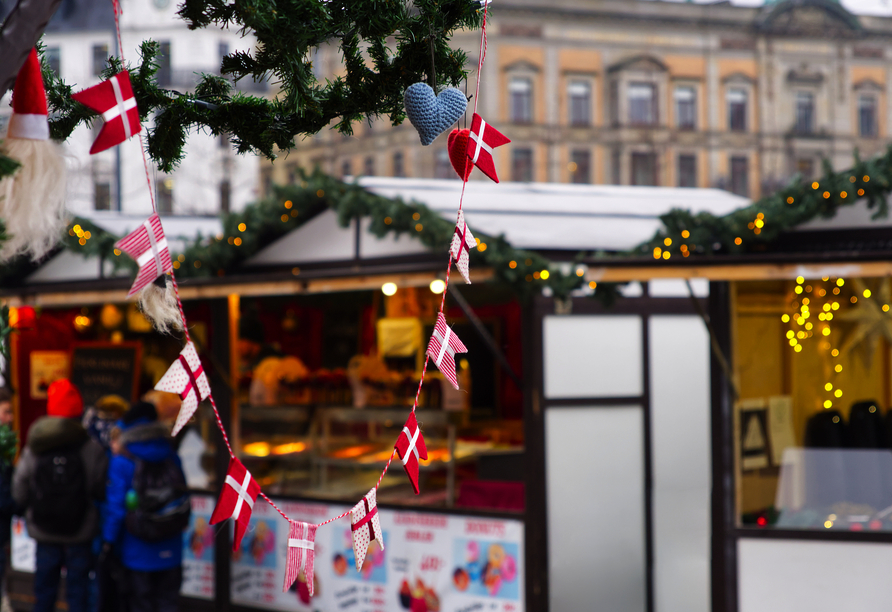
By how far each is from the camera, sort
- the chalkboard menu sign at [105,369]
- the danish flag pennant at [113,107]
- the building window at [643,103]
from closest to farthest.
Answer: the danish flag pennant at [113,107] < the chalkboard menu sign at [105,369] < the building window at [643,103]

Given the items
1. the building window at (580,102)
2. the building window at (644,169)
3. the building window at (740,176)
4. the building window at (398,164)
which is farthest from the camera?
the building window at (740,176)

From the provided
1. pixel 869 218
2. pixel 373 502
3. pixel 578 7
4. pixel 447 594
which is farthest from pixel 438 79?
pixel 578 7

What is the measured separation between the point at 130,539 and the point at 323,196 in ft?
9.37

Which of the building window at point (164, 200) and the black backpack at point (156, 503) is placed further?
the building window at point (164, 200)

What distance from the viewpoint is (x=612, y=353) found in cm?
704

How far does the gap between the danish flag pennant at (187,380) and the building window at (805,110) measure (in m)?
48.6

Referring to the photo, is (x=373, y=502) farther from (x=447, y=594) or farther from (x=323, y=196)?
(x=323, y=196)

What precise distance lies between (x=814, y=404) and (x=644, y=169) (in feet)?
134

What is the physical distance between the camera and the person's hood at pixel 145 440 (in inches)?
249

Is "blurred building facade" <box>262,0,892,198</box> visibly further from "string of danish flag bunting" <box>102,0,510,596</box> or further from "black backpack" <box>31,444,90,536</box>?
"string of danish flag bunting" <box>102,0,510,596</box>

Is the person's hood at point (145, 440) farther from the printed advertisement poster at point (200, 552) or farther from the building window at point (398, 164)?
the building window at point (398, 164)

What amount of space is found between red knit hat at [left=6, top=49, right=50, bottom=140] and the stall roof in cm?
461

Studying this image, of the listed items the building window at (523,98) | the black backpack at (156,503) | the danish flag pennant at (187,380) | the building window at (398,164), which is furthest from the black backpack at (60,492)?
the building window at (523,98)

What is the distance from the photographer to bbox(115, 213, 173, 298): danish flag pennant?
7.54ft
